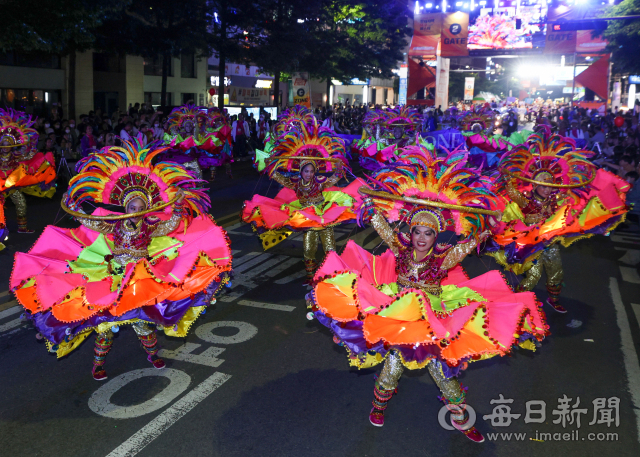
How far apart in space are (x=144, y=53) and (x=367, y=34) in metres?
18.8

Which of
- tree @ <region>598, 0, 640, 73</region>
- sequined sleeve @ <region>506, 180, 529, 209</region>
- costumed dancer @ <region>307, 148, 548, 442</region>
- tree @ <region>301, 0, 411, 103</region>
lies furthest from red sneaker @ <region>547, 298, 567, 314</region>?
tree @ <region>598, 0, 640, 73</region>

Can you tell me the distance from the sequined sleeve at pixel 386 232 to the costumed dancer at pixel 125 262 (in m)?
1.56

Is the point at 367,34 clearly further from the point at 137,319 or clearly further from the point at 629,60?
the point at 137,319

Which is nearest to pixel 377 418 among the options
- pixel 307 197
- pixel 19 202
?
pixel 307 197

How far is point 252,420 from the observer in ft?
15.2

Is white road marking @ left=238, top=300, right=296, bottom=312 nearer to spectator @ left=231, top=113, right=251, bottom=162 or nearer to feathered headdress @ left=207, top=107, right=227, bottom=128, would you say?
feathered headdress @ left=207, top=107, right=227, bottom=128

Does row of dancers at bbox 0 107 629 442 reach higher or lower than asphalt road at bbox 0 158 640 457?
higher

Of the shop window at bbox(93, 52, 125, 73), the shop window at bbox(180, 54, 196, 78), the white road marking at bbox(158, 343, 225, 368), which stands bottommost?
the white road marking at bbox(158, 343, 225, 368)

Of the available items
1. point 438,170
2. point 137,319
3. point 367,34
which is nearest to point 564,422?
point 438,170

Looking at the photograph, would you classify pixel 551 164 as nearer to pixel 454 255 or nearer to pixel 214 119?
pixel 454 255

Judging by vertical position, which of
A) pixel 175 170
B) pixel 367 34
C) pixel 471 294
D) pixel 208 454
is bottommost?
pixel 208 454

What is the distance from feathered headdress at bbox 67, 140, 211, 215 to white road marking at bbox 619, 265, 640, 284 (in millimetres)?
7023

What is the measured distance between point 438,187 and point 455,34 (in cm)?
3811

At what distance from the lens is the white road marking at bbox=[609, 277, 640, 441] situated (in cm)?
515
